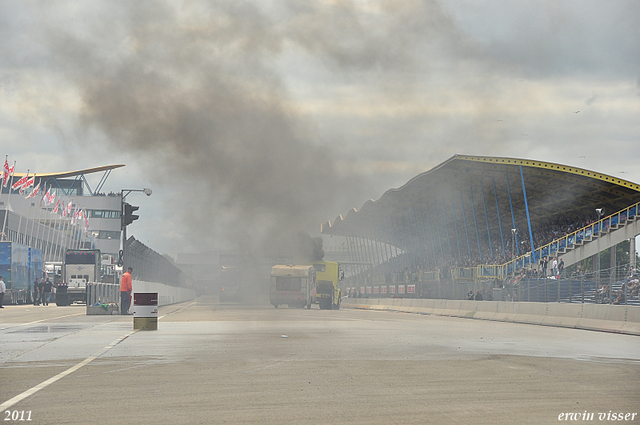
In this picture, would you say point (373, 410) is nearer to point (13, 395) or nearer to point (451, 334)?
point (13, 395)

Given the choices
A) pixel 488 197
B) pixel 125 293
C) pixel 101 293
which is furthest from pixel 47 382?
pixel 488 197

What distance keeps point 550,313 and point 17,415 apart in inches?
850

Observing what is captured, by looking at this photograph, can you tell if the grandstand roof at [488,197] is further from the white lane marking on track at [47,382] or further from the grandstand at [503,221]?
the white lane marking on track at [47,382]

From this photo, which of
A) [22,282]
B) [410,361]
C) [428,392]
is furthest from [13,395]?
[22,282]

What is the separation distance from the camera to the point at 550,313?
25516 millimetres

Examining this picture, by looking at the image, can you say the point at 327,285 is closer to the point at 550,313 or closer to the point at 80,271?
the point at 80,271

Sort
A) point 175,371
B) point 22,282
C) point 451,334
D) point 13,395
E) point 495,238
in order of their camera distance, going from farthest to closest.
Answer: point 495,238 < point 22,282 < point 451,334 < point 175,371 < point 13,395

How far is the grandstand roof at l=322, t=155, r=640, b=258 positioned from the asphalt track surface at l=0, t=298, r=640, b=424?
36570 millimetres

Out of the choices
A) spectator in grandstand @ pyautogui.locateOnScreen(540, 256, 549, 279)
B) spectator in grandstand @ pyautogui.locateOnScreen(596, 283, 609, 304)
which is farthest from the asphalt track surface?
spectator in grandstand @ pyautogui.locateOnScreen(540, 256, 549, 279)

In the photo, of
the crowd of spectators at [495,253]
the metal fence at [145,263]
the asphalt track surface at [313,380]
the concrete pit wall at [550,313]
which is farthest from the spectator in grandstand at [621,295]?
the metal fence at [145,263]

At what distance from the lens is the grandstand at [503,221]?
44.3 metres

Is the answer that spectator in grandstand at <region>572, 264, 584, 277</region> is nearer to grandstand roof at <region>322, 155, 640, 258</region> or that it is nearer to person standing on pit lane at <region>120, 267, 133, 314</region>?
grandstand roof at <region>322, 155, 640, 258</region>

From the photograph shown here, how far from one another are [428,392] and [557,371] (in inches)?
110

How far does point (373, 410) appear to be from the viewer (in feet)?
23.1
